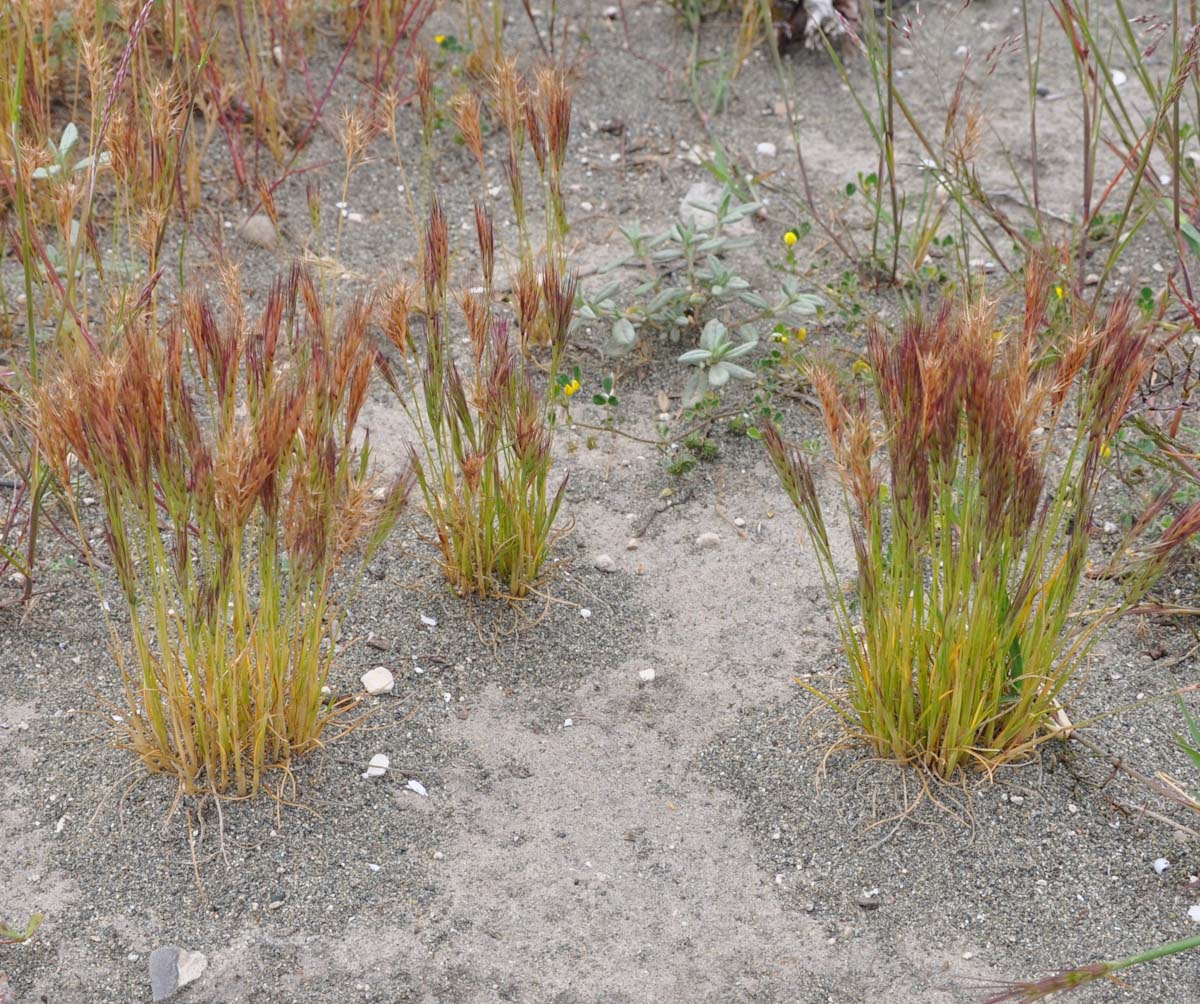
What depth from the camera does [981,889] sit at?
2.20m

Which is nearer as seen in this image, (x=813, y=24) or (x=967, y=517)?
(x=967, y=517)

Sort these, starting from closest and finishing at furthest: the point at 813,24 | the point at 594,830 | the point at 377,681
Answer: the point at 594,830 < the point at 377,681 < the point at 813,24

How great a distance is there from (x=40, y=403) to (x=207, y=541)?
0.30 meters

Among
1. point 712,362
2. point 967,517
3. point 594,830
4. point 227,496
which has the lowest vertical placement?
point 594,830

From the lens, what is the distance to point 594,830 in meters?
2.33

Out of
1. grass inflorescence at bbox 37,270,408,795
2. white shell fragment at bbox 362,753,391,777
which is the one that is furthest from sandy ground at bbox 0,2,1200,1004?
grass inflorescence at bbox 37,270,408,795

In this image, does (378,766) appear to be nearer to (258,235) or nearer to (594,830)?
(594,830)

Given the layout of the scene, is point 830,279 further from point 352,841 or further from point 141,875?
point 141,875

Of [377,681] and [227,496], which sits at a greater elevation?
[227,496]

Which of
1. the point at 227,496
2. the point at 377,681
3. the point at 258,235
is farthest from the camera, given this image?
the point at 258,235

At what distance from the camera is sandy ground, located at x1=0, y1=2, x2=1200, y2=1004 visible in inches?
82.1

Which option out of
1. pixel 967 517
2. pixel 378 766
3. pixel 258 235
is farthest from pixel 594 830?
pixel 258 235

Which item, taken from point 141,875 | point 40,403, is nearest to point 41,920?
point 141,875

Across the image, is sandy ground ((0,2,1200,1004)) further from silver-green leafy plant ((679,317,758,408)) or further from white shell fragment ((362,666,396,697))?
silver-green leafy plant ((679,317,758,408))
